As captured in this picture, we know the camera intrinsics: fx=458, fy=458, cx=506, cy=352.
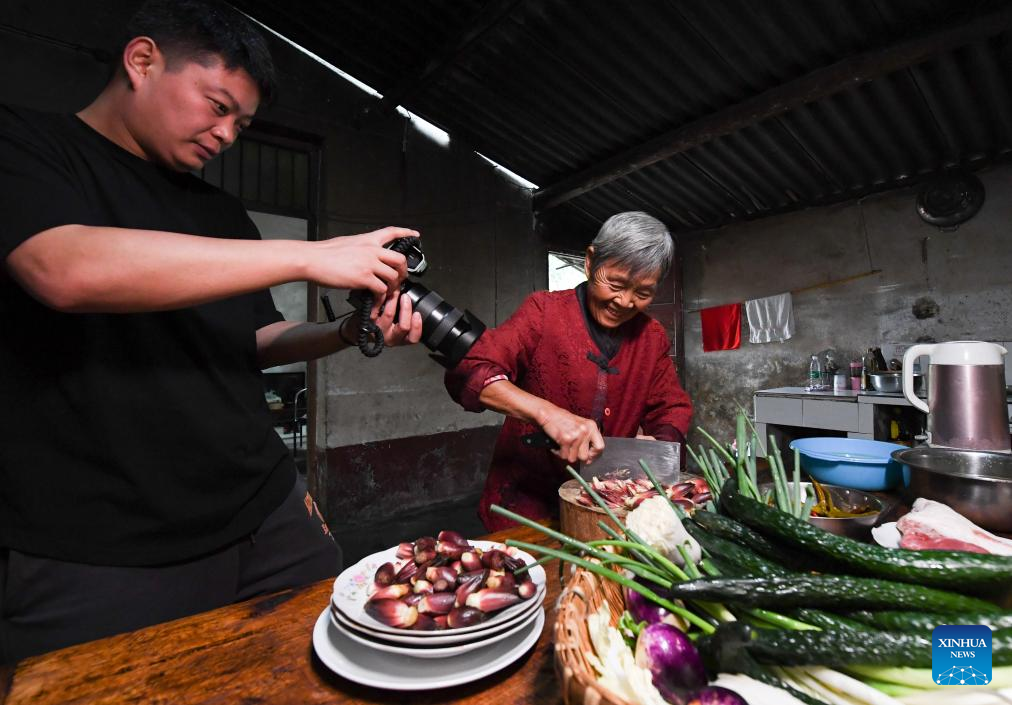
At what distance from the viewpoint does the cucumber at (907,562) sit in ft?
1.64

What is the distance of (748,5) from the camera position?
3.10 metres

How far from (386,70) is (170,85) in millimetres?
4373

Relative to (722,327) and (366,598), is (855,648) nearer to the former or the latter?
(366,598)

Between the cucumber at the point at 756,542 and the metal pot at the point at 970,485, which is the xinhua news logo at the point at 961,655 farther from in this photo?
the metal pot at the point at 970,485

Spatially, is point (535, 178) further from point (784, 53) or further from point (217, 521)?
point (217, 521)

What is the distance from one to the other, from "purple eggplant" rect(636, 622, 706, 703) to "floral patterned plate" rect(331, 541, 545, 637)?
22 cm

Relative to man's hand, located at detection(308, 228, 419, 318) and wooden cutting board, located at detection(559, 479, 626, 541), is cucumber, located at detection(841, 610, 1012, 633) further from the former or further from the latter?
man's hand, located at detection(308, 228, 419, 318)

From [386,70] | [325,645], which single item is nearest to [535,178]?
[386,70]

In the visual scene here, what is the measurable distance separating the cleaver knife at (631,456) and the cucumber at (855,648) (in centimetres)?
84

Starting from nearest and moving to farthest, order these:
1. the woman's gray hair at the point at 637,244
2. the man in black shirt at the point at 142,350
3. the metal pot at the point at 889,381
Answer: the man in black shirt at the point at 142,350
the woman's gray hair at the point at 637,244
the metal pot at the point at 889,381

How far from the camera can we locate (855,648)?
45 cm

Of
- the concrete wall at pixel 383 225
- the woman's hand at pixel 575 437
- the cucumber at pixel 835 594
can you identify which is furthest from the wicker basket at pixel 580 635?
the concrete wall at pixel 383 225

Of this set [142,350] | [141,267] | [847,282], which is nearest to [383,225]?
[142,350]

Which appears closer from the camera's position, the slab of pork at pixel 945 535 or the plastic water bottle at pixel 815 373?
the slab of pork at pixel 945 535
